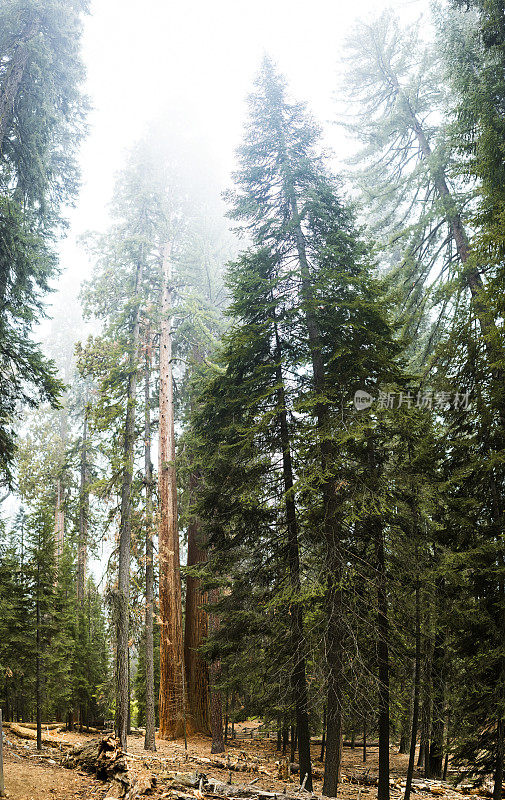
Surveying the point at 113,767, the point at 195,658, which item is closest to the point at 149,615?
the point at 195,658

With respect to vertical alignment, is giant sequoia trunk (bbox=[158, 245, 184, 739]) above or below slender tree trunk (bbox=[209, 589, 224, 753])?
above

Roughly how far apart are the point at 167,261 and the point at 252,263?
10.2m

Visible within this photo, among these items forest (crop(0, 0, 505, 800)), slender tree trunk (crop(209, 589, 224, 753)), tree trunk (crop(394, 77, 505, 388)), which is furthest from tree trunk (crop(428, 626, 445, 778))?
tree trunk (crop(394, 77, 505, 388))

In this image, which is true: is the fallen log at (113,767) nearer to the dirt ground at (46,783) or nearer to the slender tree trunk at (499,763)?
the dirt ground at (46,783)

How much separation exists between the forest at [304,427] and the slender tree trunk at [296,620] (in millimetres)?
50

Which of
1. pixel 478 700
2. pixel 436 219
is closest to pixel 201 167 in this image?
pixel 436 219

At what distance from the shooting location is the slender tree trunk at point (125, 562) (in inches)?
428

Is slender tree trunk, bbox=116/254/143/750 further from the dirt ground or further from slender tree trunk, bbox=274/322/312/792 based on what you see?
slender tree trunk, bbox=274/322/312/792

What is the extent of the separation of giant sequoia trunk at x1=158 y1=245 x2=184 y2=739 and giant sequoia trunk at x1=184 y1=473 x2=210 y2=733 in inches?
21.1

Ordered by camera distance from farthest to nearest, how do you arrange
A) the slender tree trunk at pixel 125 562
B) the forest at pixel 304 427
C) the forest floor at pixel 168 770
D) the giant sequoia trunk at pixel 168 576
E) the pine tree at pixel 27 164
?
the giant sequoia trunk at pixel 168 576
the slender tree trunk at pixel 125 562
the pine tree at pixel 27 164
the forest at pixel 304 427
the forest floor at pixel 168 770

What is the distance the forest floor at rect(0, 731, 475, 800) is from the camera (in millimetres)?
7090

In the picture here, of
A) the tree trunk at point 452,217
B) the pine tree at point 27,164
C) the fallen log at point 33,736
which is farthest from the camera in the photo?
the fallen log at point 33,736

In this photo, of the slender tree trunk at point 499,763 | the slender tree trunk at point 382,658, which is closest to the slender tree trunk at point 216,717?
the slender tree trunk at point 382,658

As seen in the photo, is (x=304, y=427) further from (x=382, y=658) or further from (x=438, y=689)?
(x=438, y=689)
